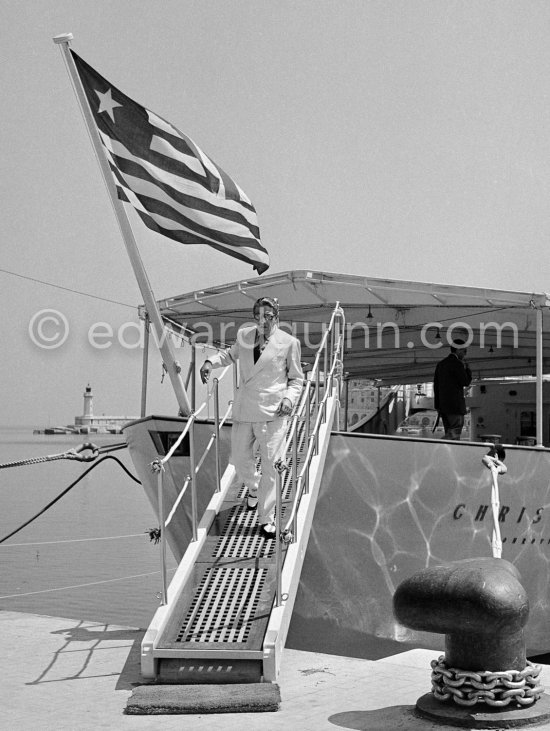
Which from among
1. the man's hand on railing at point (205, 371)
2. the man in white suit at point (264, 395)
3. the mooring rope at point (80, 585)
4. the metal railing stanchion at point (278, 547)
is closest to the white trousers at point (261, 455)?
the man in white suit at point (264, 395)

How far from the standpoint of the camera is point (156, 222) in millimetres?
8766

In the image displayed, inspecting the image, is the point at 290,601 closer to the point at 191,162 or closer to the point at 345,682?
the point at 345,682

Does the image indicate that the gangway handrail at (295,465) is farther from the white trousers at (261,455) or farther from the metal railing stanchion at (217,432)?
the metal railing stanchion at (217,432)

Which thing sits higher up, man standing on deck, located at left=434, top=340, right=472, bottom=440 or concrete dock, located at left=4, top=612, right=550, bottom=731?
man standing on deck, located at left=434, top=340, right=472, bottom=440

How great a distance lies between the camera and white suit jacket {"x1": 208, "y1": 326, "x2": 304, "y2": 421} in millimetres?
7496

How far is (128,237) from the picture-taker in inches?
334

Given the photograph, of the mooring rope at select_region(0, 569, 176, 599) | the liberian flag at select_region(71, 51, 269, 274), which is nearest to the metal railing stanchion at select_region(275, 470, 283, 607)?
the liberian flag at select_region(71, 51, 269, 274)

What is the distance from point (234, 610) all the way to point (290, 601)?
0.42m

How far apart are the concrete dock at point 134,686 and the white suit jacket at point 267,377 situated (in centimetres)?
190

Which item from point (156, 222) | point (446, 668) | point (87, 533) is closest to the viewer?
point (446, 668)

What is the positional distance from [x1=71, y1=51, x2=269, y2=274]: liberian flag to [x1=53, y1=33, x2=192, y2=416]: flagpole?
101 mm

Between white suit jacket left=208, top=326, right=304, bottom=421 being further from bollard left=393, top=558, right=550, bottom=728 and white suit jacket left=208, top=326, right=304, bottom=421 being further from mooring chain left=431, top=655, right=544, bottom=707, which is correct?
mooring chain left=431, top=655, right=544, bottom=707

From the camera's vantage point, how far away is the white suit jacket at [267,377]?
7.50m

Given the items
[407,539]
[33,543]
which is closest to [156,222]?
[407,539]
